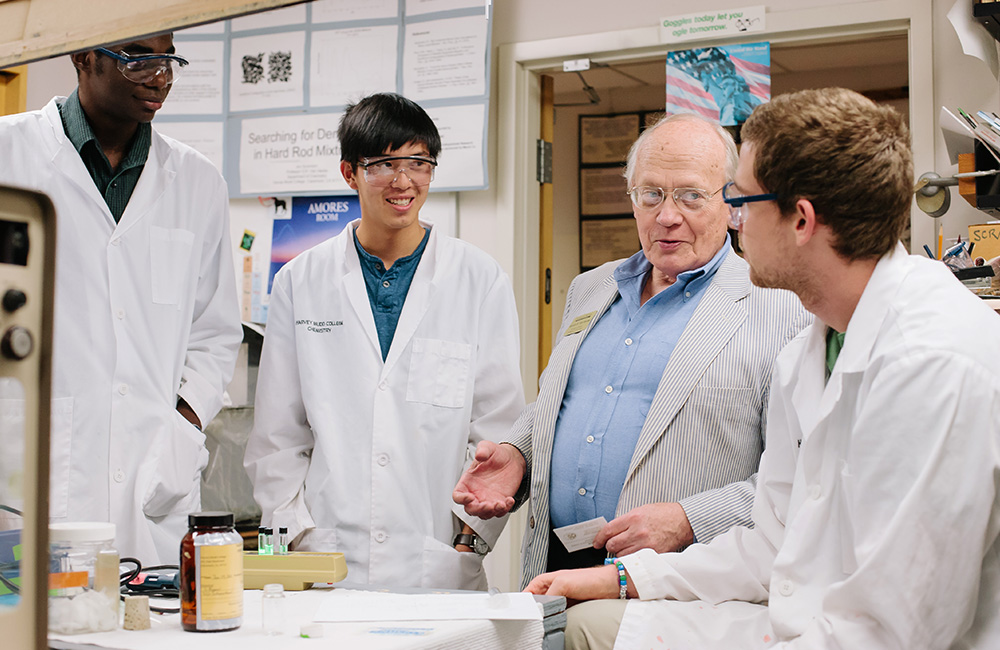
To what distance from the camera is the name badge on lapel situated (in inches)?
79.6

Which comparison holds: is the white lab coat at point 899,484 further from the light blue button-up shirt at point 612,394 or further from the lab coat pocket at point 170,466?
the lab coat pocket at point 170,466

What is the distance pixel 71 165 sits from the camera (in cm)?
201

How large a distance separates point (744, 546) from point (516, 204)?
7.05ft

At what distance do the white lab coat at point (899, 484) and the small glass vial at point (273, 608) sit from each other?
2.09 ft

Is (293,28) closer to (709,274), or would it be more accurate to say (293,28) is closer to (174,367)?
(174,367)

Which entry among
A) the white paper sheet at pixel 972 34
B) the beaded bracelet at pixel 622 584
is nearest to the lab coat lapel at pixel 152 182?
the beaded bracelet at pixel 622 584

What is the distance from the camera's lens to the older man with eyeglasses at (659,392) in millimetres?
1745

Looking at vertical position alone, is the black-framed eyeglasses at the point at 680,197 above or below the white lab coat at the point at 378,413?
above

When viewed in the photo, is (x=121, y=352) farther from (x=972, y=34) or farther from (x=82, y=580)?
(x=972, y=34)

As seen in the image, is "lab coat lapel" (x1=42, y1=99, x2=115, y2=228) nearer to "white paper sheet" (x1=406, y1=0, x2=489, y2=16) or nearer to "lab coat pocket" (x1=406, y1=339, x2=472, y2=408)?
"lab coat pocket" (x1=406, y1=339, x2=472, y2=408)

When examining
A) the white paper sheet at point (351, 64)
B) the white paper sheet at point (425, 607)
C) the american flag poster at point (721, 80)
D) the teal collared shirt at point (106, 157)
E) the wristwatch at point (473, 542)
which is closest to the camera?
the white paper sheet at point (425, 607)

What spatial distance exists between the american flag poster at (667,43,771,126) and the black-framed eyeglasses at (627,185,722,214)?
1.25 metres

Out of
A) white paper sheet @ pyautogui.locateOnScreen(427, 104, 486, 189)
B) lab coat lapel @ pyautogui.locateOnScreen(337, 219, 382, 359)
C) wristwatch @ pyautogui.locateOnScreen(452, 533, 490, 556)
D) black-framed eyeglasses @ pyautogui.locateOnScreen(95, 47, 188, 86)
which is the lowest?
wristwatch @ pyautogui.locateOnScreen(452, 533, 490, 556)

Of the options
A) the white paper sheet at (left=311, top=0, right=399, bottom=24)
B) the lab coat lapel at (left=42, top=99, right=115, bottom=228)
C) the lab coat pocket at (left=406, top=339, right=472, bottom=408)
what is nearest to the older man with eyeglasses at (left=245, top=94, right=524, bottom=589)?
the lab coat pocket at (left=406, top=339, right=472, bottom=408)
